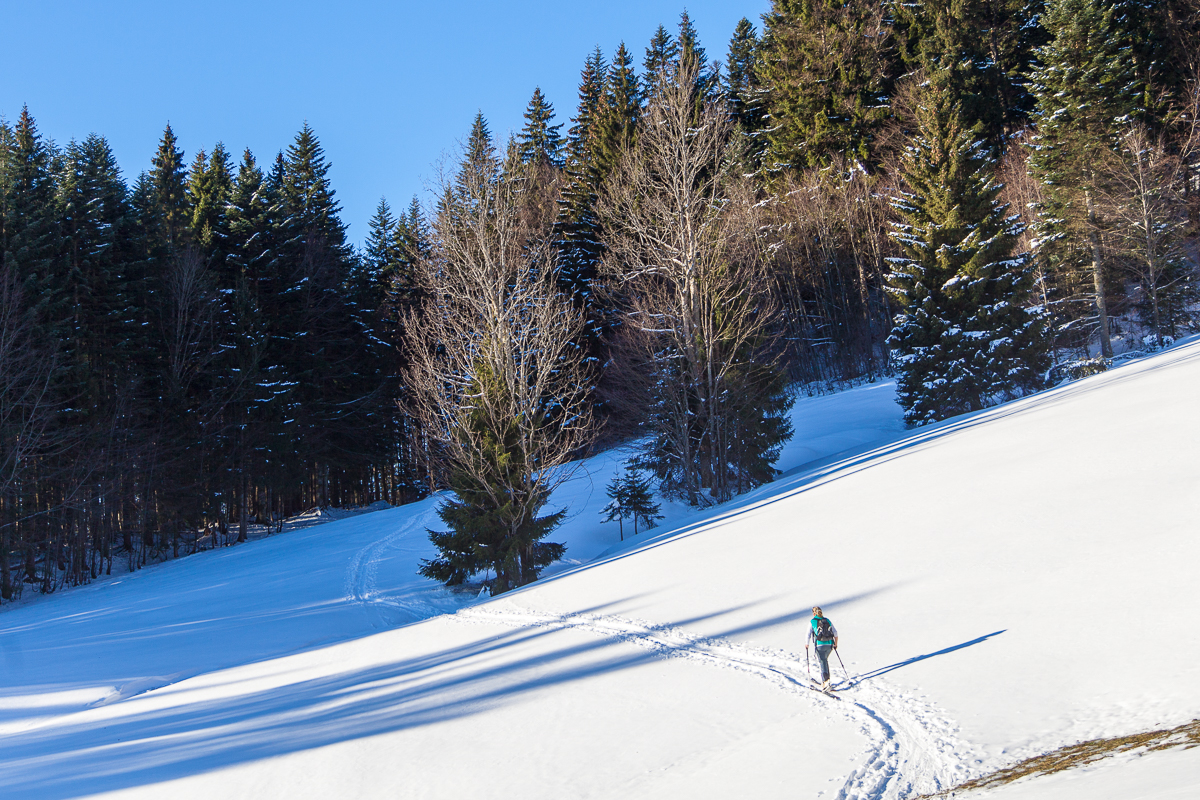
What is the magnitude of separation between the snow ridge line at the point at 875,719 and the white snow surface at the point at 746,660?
1.6 inches

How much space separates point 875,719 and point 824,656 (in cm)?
93

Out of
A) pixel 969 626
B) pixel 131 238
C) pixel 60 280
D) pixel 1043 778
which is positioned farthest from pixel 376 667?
pixel 131 238

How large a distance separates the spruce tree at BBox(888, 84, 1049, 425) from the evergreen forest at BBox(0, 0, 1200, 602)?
0.12m

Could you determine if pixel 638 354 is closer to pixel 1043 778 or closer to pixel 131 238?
pixel 1043 778

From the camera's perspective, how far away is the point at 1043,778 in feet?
16.9

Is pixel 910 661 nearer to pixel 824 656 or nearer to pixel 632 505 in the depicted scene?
pixel 824 656

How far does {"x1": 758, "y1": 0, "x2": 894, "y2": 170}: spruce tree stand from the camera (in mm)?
39000

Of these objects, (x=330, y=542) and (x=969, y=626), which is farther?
(x=330, y=542)

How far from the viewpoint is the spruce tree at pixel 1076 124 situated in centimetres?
2856

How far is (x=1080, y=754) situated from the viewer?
5.58m

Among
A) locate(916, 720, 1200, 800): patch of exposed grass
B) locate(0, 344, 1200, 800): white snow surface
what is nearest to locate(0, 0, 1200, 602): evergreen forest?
locate(0, 344, 1200, 800): white snow surface

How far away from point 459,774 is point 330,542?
23.2 meters

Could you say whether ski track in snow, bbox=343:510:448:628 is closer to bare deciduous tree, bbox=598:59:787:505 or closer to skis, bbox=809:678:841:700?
bare deciduous tree, bbox=598:59:787:505

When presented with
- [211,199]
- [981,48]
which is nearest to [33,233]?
[211,199]
